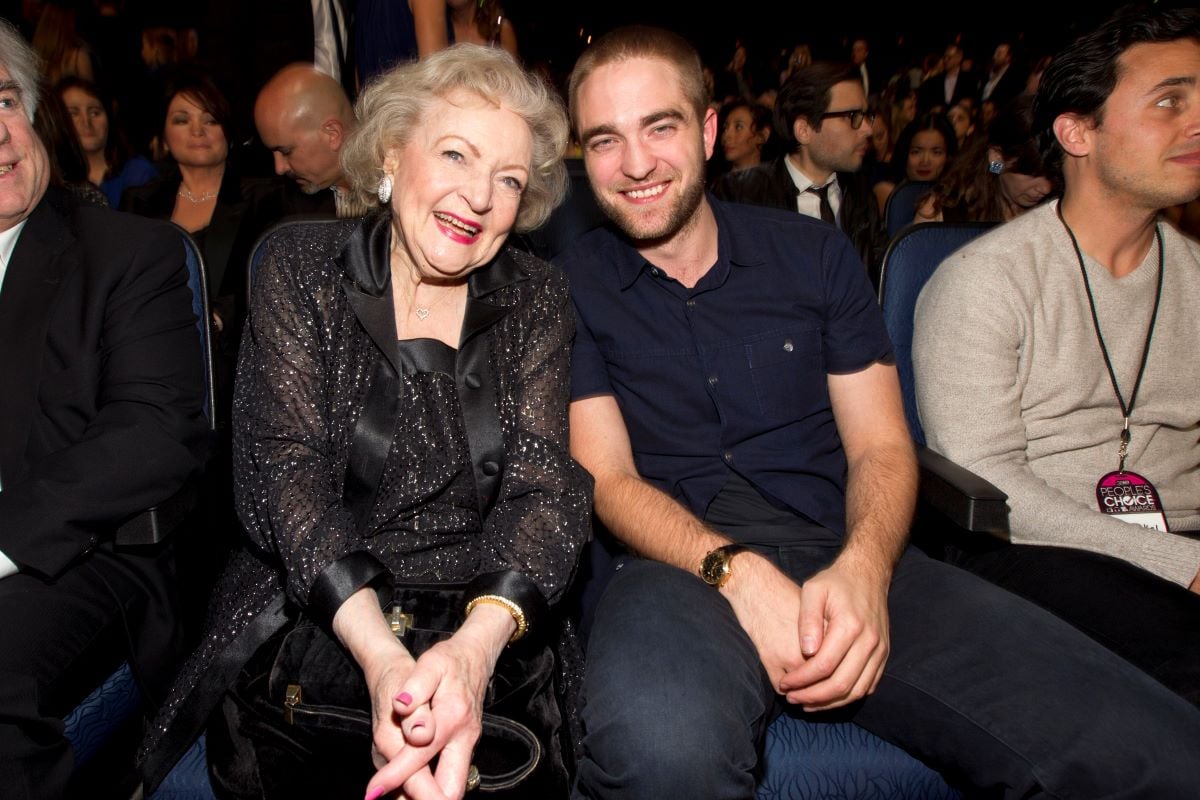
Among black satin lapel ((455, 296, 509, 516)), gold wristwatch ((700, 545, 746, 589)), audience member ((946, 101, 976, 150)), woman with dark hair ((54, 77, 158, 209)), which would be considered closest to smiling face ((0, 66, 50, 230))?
black satin lapel ((455, 296, 509, 516))

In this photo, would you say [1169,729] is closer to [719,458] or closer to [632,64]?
[719,458]

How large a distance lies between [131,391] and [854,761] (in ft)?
4.62

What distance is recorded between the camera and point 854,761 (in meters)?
1.39

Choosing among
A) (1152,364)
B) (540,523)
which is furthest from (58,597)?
(1152,364)

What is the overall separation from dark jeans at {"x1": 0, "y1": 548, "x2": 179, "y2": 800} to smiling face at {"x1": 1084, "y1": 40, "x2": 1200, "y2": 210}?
209cm

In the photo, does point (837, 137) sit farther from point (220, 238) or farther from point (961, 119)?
point (961, 119)

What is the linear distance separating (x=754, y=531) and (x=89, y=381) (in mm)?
1290

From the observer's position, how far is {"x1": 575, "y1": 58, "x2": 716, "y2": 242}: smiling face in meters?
1.75

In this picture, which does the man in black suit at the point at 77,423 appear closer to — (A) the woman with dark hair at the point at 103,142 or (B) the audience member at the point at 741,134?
(A) the woman with dark hair at the point at 103,142

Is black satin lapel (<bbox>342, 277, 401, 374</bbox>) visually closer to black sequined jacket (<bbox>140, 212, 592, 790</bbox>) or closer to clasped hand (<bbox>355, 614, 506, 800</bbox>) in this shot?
black sequined jacket (<bbox>140, 212, 592, 790</bbox>)

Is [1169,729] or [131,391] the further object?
[131,391]

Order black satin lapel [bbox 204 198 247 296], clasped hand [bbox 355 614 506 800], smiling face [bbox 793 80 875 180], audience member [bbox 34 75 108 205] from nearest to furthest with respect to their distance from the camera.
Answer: clasped hand [bbox 355 614 506 800]
audience member [bbox 34 75 108 205]
black satin lapel [bbox 204 198 247 296]
smiling face [bbox 793 80 875 180]

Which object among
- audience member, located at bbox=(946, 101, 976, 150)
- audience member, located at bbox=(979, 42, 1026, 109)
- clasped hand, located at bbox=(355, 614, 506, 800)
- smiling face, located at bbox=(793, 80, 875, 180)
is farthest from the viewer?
audience member, located at bbox=(979, 42, 1026, 109)

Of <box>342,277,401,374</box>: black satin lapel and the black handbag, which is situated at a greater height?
<box>342,277,401,374</box>: black satin lapel
